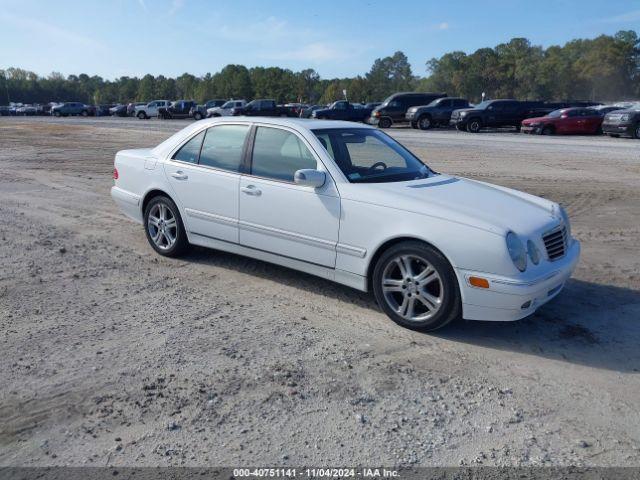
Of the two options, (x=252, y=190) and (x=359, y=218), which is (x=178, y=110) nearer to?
(x=252, y=190)

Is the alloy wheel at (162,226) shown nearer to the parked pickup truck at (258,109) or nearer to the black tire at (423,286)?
the black tire at (423,286)

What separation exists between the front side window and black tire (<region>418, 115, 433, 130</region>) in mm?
30419

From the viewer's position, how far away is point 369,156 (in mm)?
5715

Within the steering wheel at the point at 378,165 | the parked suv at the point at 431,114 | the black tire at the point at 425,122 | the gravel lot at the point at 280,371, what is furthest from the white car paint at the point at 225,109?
the steering wheel at the point at 378,165

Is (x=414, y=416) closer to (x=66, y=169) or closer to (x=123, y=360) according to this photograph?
(x=123, y=360)

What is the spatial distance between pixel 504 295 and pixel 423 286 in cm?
61

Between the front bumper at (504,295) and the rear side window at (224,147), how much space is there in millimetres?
2513

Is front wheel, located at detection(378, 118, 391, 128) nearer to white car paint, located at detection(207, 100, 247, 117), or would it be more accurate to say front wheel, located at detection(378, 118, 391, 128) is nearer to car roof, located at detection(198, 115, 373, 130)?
white car paint, located at detection(207, 100, 247, 117)

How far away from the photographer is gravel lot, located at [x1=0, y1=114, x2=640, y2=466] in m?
3.13

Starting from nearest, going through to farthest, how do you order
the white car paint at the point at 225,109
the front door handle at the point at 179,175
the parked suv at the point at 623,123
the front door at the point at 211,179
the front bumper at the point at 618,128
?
A: 1. the front door at the point at 211,179
2. the front door handle at the point at 179,175
3. the parked suv at the point at 623,123
4. the front bumper at the point at 618,128
5. the white car paint at the point at 225,109

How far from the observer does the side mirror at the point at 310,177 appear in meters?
4.93

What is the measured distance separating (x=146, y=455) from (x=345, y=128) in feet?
12.0

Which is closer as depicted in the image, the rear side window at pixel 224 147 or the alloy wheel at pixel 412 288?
the alloy wheel at pixel 412 288

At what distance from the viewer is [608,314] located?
5031mm
